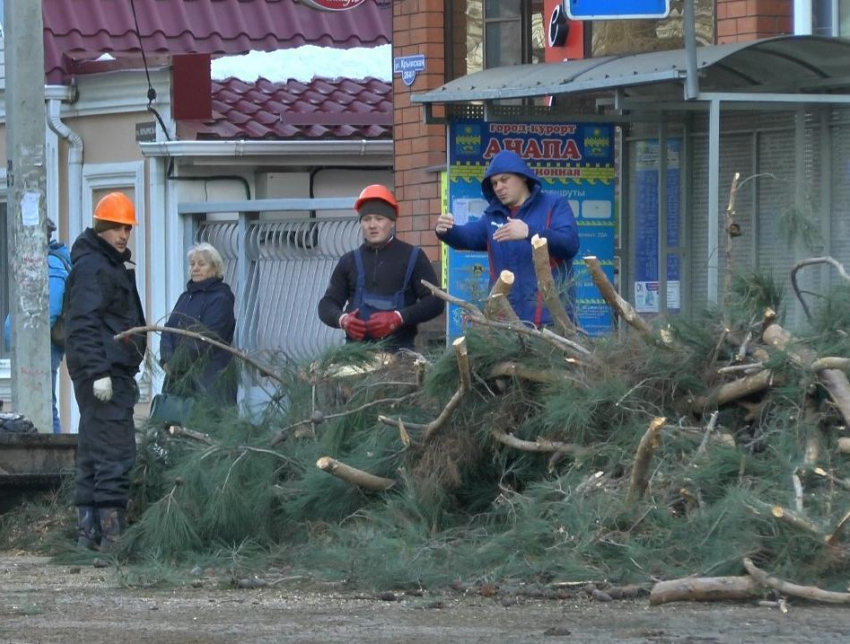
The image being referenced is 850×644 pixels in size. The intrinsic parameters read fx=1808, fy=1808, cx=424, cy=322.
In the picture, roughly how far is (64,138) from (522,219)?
26.5ft

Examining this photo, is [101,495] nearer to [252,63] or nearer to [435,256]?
[435,256]

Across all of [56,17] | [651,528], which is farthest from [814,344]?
[56,17]

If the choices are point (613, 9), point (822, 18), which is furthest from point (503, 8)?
point (613, 9)

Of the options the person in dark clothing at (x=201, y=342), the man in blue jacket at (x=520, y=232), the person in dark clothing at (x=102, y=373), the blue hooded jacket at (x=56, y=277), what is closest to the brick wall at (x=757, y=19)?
the man in blue jacket at (x=520, y=232)

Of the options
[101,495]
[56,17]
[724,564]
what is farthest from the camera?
[56,17]

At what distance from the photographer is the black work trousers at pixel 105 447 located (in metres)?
9.25

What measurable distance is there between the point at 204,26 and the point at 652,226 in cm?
893

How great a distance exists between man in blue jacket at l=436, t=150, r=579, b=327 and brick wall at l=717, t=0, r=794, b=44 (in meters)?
2.04

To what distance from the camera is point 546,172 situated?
10.9 metres

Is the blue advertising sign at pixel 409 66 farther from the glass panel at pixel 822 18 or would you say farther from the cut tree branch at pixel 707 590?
the cut tree branch at pixel 707 590

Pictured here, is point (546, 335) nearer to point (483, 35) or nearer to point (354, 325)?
point (354, 325)

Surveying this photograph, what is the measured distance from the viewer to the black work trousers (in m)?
9.25

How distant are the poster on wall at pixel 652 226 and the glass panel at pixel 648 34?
67 cm

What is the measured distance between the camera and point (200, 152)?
49.2 feet
